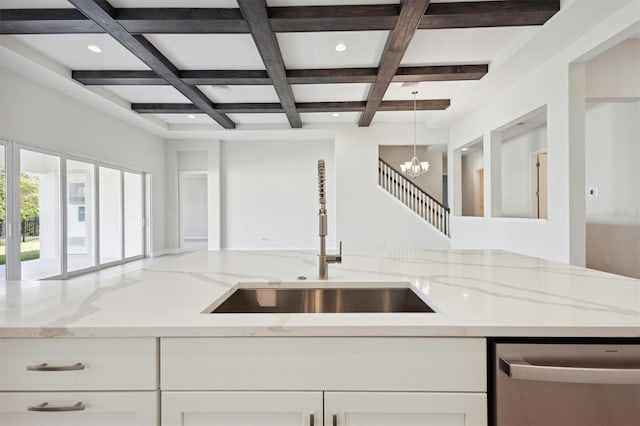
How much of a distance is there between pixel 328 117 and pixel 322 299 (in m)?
6.12

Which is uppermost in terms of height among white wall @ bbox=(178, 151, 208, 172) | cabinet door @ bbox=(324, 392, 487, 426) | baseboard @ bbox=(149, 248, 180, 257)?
white wall @ bbox=(178, 151, 208, 172)

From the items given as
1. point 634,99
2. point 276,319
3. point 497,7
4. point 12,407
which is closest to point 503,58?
point 497,7

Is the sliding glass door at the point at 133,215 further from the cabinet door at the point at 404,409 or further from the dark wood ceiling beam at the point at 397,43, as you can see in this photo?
the cabinet door at the point at 404,409

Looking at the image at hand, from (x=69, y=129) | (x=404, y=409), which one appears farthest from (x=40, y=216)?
(x=404, y=409)

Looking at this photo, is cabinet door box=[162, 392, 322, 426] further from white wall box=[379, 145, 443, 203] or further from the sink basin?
white wall box=[379, 145, 443, 203]

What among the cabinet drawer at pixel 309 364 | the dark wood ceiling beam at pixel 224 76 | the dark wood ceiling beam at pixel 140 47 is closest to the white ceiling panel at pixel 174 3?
the dark wood ceiling beam at pixel 140 47

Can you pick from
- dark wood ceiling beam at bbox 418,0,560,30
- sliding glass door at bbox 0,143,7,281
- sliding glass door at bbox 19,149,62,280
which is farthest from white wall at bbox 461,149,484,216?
sliding glass door at bbox 0,143,7,281

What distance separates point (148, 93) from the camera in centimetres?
548

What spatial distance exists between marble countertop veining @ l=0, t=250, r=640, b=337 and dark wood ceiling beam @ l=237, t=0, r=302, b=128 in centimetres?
245

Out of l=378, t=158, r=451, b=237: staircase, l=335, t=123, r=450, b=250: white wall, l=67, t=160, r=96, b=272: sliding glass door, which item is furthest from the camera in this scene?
l=378, t=158, r=451, b=237: staircase

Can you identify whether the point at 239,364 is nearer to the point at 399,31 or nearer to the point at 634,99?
the point at 399,31

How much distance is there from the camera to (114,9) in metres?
3.05

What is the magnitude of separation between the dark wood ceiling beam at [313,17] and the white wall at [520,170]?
4513mm

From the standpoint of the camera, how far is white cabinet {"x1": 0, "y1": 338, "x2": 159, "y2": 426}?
0.80 m
